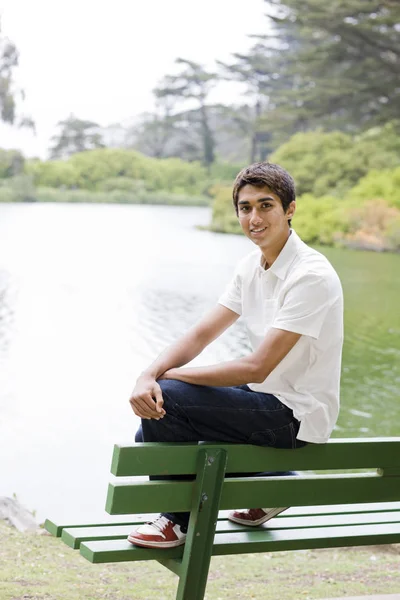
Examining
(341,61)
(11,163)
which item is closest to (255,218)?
(11,163)

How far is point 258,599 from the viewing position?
2.96 metres

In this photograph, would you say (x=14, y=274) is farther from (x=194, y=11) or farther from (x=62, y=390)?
(x=194, y=11)

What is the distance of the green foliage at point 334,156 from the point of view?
902 cm

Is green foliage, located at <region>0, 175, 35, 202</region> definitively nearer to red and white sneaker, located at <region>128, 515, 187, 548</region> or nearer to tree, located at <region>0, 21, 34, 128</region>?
tree, located at <region>0, 21, 34, 128</region>

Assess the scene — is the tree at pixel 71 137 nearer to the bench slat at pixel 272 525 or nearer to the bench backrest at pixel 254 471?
the bench slat at pixel 272 525

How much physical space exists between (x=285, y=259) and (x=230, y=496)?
1.60 feet

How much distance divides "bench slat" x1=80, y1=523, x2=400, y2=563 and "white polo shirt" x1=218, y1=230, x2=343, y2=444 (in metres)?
0.24

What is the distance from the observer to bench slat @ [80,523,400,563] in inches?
68.1

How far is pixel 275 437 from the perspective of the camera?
1.78m

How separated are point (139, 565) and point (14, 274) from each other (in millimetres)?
4637

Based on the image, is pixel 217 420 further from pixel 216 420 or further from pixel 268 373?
pixel 268 373

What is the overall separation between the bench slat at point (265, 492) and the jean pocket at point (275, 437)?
2.9 inches

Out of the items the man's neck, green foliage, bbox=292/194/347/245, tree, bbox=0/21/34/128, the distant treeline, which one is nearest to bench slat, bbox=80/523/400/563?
the man's neck

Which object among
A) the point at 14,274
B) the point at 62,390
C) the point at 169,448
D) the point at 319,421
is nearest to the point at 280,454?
the point at 319,421
